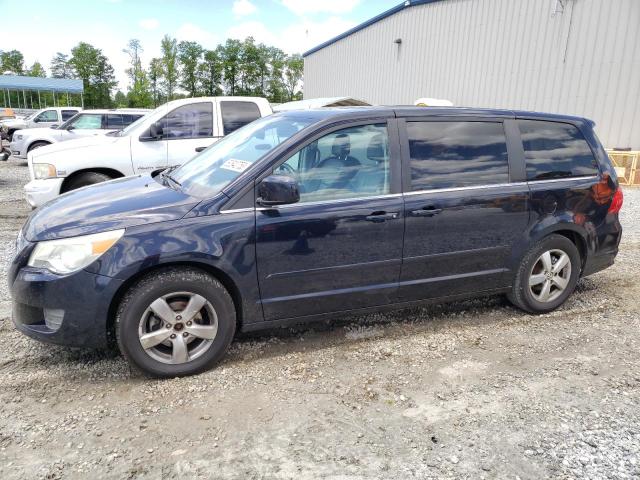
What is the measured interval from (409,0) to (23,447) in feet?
72.1

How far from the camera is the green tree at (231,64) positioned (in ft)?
261

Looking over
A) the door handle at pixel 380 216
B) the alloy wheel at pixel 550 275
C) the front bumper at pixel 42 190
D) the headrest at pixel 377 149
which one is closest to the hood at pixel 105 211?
the door handle at pixel 380 216

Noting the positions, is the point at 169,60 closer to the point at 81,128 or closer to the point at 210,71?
the point at 210,71

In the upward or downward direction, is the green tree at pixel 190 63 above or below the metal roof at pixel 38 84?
above

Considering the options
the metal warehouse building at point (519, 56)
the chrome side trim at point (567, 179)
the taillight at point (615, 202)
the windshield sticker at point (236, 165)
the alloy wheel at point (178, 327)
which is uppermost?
the metal warehouse building at point (519, 56)

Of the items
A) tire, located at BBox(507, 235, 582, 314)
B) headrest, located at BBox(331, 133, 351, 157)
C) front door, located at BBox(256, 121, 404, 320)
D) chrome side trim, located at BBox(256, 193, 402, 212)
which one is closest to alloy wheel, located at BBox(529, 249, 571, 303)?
tire, located at BBox(507, 235, 582, 314)

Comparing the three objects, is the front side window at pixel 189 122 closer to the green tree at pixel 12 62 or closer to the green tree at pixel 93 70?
the green tree at pixel 93 70

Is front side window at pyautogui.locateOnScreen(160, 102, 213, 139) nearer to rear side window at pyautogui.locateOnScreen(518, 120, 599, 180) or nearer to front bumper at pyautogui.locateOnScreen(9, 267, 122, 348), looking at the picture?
front bumper at pyautogui.locateOnScreen(9, 267, 122, 348)

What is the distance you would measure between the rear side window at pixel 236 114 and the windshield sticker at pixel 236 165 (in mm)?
4294

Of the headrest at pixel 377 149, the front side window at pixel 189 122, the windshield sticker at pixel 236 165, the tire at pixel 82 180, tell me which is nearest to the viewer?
the windshield sticker at pixel 236 165

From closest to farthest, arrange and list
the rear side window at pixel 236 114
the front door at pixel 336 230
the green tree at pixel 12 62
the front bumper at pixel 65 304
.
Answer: the front bumper at pixel 65 304
the front door at pixel 336 230
the rear side window at pixel 236 114
the green tree at pixel 12 62

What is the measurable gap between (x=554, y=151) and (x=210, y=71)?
81.6 metres

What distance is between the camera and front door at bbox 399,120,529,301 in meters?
3.67

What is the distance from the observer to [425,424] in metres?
2.76
